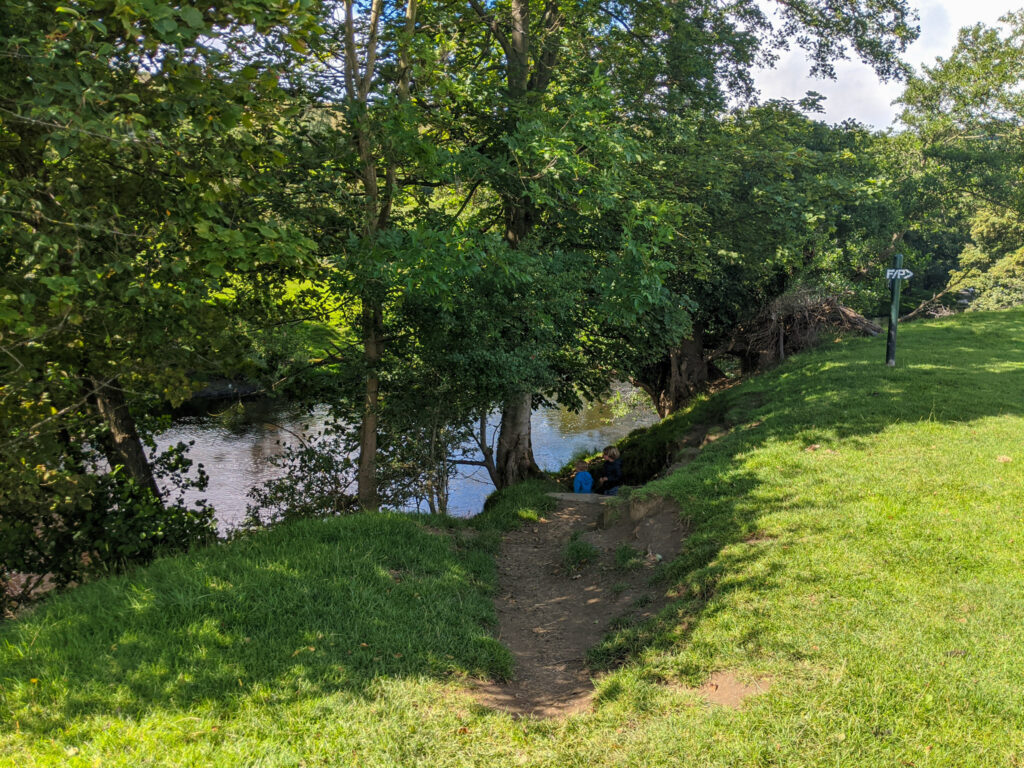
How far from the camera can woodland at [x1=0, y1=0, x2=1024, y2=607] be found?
5535mm

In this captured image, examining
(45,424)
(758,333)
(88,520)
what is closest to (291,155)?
(45,424)

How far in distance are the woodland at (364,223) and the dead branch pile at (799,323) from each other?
131mm

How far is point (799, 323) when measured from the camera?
16.2m

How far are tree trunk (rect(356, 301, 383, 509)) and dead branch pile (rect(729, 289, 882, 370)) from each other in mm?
10782

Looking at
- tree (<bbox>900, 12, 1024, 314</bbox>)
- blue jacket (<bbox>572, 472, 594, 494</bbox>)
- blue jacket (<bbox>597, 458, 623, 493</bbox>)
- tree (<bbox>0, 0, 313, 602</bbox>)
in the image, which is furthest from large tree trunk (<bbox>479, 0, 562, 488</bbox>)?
tree (<bbox>900, 12, 1024, 314</bbox>)

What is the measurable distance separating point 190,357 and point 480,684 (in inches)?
165

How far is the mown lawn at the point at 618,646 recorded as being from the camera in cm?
393

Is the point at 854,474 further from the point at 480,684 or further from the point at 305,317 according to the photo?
the point at 305,317

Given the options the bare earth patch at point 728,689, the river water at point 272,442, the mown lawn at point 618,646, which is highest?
the mown lawn at point 618,646

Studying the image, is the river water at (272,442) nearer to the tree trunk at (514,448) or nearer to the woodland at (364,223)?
the tree trunk at (514,448)

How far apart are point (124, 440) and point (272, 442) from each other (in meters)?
12.8

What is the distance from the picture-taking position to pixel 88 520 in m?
7.73

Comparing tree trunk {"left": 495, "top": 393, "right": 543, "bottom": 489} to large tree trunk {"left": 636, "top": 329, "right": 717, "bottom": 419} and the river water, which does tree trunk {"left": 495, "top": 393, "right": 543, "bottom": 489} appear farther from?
large tree trunk {"left": 636, "top": 329, "right": 717, "bottom": 419}

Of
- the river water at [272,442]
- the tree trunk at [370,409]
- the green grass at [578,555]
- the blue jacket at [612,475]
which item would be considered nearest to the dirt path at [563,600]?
the green grass at [578,555]
